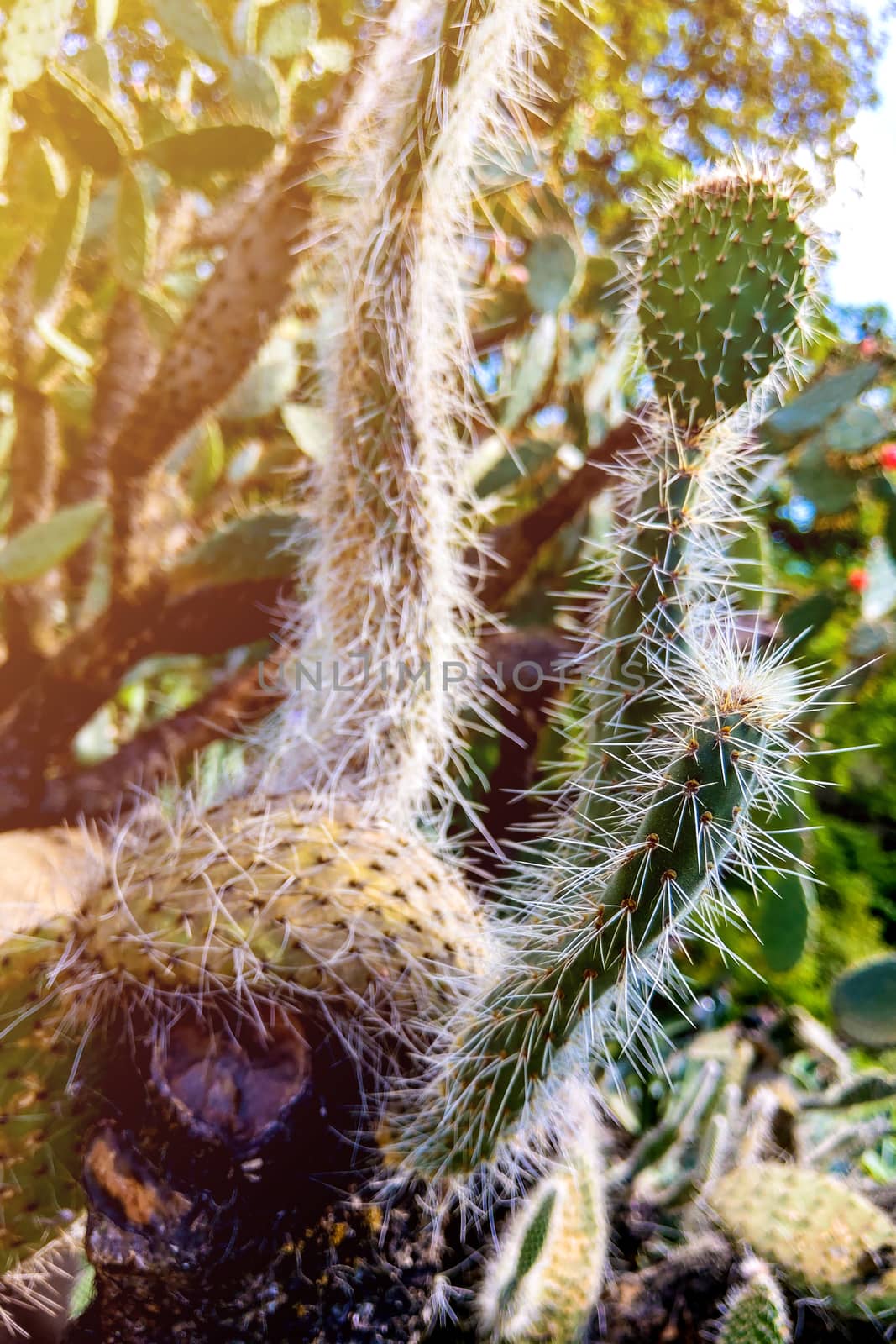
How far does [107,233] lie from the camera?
98cm

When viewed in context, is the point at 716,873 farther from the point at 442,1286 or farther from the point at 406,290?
the point at 406,290

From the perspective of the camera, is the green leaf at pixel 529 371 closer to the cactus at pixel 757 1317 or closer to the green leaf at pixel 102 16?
the green leaf at pixel 102 16

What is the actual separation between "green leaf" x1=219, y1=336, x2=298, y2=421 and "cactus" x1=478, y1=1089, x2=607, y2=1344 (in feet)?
2.56

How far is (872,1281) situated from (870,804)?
245 cm

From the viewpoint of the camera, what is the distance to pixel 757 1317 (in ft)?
1.92

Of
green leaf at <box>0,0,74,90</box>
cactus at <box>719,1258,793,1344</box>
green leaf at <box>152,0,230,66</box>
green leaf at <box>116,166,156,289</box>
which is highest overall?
green leaf at <box>152,0,230,66</box>

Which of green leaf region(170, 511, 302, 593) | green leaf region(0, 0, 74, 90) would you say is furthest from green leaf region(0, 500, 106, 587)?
green leaf region(0, 0, 74, 90)

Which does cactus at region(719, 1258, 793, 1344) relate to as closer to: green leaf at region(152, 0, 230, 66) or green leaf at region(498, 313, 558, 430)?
green leaf at region(498, 313, 558, 430)

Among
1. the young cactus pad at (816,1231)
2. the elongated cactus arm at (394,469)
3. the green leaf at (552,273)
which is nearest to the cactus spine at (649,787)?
the elongated cactus arm at (394,469)

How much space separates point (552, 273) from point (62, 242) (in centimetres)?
54

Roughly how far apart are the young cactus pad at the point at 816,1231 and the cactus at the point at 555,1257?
6.3 inches

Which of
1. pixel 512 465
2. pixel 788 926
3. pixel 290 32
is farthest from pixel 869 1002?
pixel 290 32

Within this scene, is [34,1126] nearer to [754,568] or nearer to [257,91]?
[754,568]

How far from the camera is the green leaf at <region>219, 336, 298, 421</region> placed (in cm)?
95
